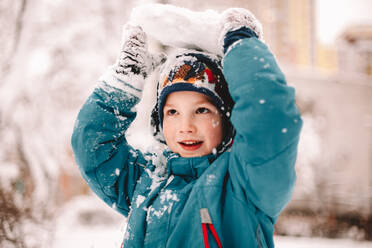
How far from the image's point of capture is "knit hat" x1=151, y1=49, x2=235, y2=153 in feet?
4.35

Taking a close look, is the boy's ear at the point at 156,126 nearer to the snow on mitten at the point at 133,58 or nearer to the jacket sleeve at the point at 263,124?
the snow on mitten at the point at 133,58

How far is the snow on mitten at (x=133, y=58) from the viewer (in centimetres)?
140

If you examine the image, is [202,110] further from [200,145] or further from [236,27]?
[236,27]

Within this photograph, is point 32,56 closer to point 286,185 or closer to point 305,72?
point 286,185

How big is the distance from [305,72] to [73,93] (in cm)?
1584

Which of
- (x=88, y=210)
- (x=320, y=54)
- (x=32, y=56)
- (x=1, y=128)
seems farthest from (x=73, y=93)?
(x=320, y=54)

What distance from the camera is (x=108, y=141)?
4.66ft

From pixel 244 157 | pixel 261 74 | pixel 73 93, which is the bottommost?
pixel 244 157

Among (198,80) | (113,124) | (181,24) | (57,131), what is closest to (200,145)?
(198,80)

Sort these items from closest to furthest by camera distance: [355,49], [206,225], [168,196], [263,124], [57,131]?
[263,124] → [206,225] → [168,196] → [57,131] → [355,49]

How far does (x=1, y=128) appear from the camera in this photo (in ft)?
18.7

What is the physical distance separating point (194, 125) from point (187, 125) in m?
0.03

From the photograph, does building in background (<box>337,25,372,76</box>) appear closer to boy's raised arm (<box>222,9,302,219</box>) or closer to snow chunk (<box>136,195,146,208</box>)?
boy's raised arm (<box>222,9,302,219</box>)

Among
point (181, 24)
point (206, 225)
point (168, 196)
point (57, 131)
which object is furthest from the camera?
point (57, 131)
